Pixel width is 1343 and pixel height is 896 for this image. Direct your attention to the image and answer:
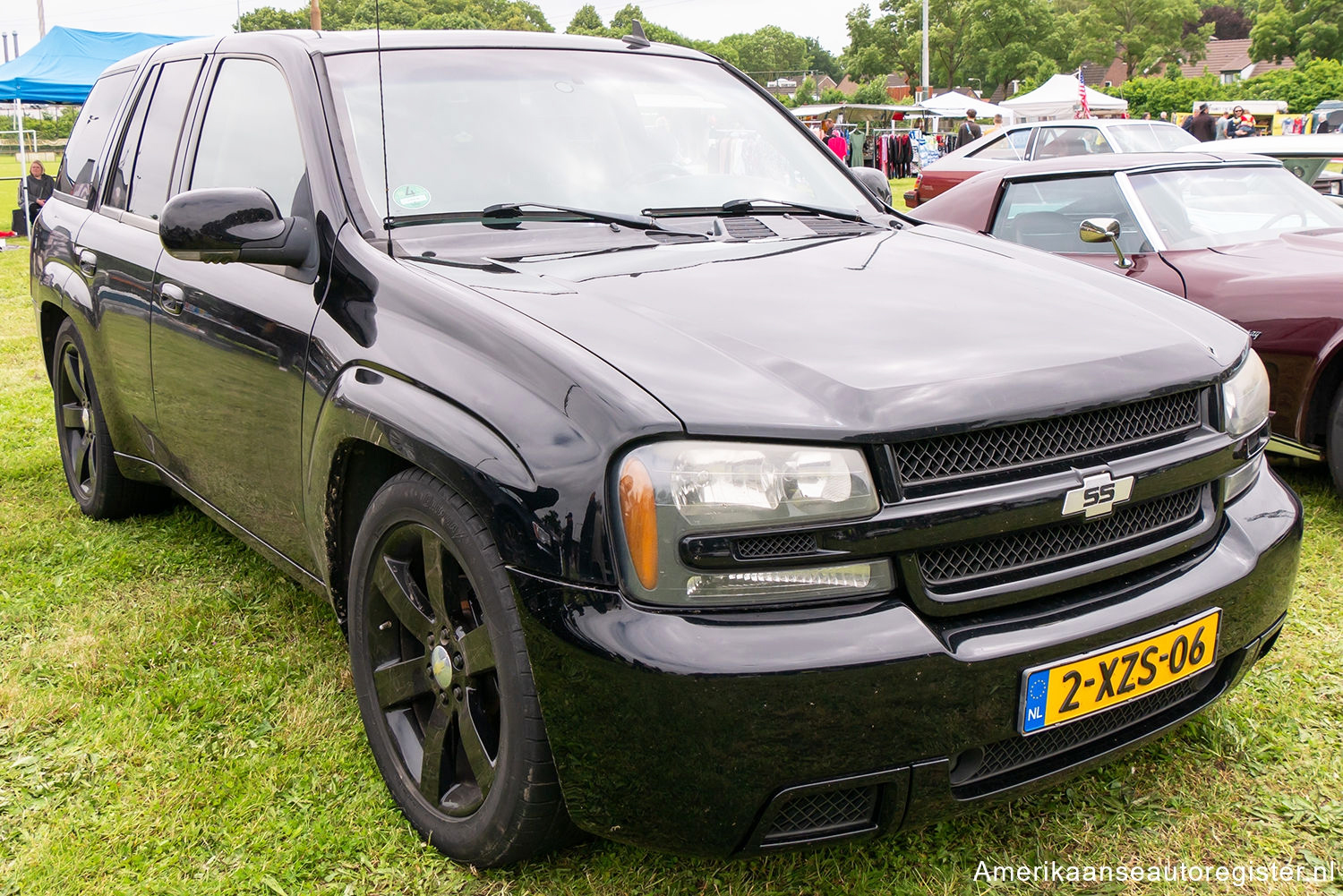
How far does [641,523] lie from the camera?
1.80 m

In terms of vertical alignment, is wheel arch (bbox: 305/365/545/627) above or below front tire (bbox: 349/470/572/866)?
above

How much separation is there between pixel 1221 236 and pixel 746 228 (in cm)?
343

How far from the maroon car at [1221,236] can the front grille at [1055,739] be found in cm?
287

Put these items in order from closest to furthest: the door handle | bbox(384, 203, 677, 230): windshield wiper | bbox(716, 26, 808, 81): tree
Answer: bbox(384, 203, 677, 230): windshield wiper, the door handle, bbox(716, 26, 808, 81): tree

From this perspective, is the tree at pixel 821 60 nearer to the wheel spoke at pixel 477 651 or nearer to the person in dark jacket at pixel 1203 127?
the person in dark jacket at pixel 1203 127

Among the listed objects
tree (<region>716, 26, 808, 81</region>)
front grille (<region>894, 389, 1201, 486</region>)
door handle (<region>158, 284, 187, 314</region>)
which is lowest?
front grille (<region>894, 389, 1201, 486</region>)

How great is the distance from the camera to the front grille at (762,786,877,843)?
185cm

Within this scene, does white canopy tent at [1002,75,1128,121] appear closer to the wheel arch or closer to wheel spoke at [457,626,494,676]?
the wheel arch

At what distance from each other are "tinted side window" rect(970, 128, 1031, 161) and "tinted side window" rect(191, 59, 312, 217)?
13.0 meters

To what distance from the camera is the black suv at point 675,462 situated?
180cm

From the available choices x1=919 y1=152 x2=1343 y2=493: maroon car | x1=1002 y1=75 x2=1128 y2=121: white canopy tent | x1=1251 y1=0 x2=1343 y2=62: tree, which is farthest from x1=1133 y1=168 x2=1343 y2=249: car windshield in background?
x1=1251 y1=0 x2=1343 y2=62: tree

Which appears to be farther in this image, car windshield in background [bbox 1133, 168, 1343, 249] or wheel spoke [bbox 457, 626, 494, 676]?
car windshield in background [bbox 1133, 168, 1343, 249]

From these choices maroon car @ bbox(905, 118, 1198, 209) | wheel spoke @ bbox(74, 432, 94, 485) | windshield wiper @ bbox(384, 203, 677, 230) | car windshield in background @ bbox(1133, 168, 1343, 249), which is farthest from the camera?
maroon car @ bbox(905, 118, 1198, 209)

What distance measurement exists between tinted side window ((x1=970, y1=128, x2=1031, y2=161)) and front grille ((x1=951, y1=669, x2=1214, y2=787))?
13.7 meters
